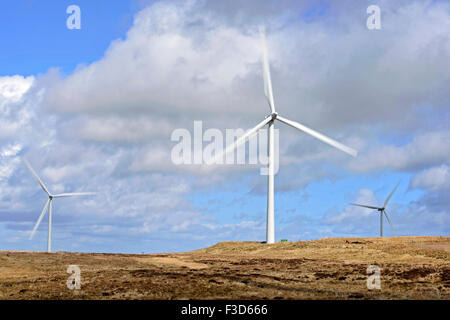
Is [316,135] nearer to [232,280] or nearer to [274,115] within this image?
[274,115]

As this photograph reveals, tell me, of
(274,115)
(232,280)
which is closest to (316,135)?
(274,115)

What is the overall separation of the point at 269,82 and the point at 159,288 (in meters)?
57.4

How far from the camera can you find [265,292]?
36.4 meters

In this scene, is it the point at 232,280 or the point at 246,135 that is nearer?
the point at 232,280

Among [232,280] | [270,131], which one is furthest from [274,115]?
[232,280]

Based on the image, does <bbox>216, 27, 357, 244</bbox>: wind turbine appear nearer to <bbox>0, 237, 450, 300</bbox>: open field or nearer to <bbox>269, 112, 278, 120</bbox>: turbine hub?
<bbox>269, 112, 278, 120</bbox>: turbine hub

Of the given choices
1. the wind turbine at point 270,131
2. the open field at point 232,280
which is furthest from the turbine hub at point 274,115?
the open field at point 232,280

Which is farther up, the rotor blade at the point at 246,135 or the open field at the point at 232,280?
the rotor blade at the point at 246,135

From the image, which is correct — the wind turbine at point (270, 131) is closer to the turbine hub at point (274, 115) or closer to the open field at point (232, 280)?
the turbine hub at point (274, 115)

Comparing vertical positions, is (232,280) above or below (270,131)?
below

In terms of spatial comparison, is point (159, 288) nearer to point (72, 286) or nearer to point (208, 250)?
point (72, 286)

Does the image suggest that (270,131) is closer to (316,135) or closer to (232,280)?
(316,135)

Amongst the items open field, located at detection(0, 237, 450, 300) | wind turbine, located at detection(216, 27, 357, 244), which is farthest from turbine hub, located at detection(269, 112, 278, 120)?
open field, located at detection(0, 237, 450, 300)
